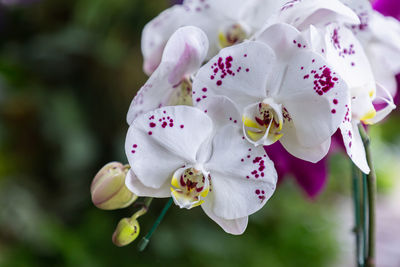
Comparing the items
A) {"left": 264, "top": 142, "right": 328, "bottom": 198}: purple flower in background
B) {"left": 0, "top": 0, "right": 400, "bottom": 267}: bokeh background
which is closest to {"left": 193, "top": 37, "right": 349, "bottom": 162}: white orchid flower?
{"left": 264, "top": 142, "right": 328, "bottom": 198}: purple flower in background

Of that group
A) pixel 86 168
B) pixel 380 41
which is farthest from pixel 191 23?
pixel 86 168

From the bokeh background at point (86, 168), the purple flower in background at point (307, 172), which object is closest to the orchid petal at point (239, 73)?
the purple flower in background at point (307, 172)

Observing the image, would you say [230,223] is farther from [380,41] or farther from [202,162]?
[380,41]

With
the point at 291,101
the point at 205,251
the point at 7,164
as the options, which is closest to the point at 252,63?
the point at 291,101

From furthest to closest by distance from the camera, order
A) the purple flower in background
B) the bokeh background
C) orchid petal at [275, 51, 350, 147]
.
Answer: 1. the bokeh background
2. the purple flower in background
3. orchid petal at [275, 51, 350, 147]

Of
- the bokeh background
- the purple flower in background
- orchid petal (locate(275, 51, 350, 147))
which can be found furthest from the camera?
the bokeh background

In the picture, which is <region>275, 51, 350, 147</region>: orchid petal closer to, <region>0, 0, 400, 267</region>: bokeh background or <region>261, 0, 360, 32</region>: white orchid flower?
<region>261, 0, 360, 32</region>: white orchid flower
